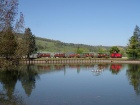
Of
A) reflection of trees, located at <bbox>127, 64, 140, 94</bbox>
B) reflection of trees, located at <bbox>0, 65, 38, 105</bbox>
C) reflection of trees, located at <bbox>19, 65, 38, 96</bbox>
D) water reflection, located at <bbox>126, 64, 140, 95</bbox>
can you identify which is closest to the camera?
reflection of trees, located at <bbox>0, 65, 38, 105</bbox>

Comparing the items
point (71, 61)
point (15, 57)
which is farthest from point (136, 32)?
point (15, 57)

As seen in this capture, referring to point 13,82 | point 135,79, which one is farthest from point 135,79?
point 13,82

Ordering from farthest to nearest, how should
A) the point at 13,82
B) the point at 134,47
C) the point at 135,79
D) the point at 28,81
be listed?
the point at 134,47 → the point at 135,79 → the point at 28,81 → the point at 13,82

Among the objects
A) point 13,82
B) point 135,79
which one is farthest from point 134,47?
point 13,82

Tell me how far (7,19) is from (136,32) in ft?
390

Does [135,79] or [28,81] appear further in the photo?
[135,79]

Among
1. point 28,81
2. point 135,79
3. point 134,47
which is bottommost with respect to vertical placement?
point 28,81

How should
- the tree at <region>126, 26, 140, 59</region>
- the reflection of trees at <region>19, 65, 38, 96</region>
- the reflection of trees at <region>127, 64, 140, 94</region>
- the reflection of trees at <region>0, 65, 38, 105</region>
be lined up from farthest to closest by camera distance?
the tree at <region>126, 26, 140, 59</region>
the reflection of trees at <region>127, 64, 140, 94</region>
the reflection of trees at <region>19, 65, 38, 96</region>
the reflection of trees at <region>0, 65, 38, 105</region>

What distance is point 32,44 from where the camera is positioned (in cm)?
13700

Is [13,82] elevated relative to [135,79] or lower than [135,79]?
lower

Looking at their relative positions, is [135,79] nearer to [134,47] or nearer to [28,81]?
[28,81]

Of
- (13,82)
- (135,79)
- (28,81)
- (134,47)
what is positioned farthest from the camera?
(134,47)

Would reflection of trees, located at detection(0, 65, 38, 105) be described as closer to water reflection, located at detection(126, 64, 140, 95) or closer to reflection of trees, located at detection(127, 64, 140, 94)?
water reflection, located at detection(126, 64, 140, 95)

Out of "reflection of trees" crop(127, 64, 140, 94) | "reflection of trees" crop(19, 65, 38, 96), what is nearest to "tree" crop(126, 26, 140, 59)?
"reflection of trees" crop(127, 64, 140, 94)
